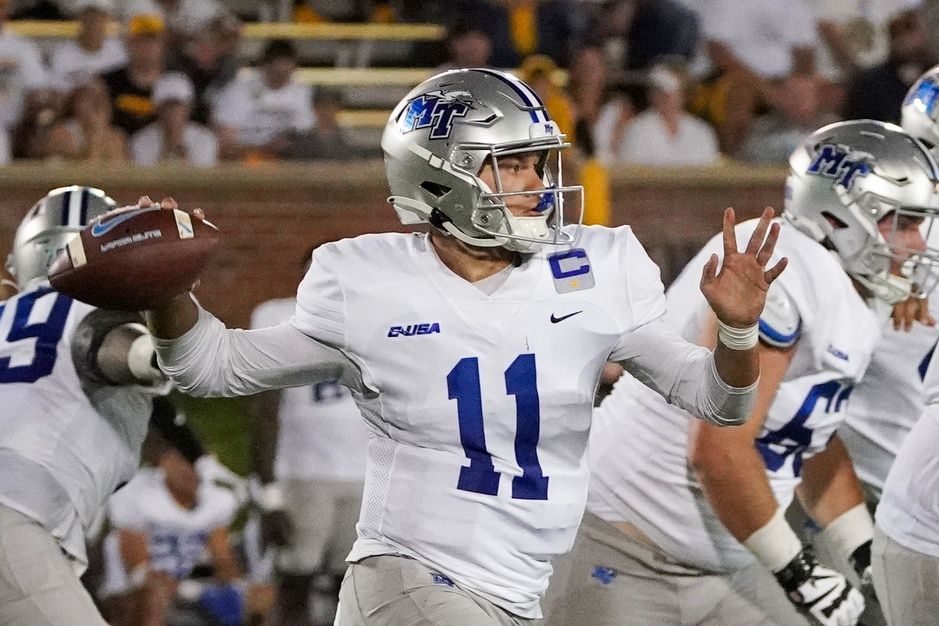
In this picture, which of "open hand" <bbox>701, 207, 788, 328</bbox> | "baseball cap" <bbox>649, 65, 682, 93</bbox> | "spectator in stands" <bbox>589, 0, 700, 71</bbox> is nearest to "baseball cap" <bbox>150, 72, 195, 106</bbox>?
"spectator in stands" <bbox>589, 0, 700, 71</bbox>

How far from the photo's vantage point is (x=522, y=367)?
2.81m

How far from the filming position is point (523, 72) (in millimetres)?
7586

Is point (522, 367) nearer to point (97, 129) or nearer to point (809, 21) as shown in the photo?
point (97, 129)

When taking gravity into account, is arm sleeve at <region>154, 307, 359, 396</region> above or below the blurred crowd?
above

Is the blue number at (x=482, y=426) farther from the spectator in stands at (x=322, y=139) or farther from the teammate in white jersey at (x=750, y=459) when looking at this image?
the spectator in stands at (x=322, y=139)

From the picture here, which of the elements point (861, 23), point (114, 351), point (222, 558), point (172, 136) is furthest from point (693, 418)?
point (861, 23)

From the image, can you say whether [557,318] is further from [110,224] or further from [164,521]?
A: [164,521]

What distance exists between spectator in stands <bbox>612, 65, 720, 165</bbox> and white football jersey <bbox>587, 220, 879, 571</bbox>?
161 inches

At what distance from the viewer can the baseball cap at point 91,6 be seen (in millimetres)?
7449

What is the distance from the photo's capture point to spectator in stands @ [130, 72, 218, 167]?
7.06 m

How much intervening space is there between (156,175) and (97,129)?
41cm

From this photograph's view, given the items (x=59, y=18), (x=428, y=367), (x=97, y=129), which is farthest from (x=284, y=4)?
(x=428, y=367)

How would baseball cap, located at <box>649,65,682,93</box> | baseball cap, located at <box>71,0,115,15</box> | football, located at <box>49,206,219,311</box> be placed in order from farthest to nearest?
baseball cap, located at <box>649,65,682,93</box> < baseball cap, located at <box>71,0,115,15</box> < football, located at <box>49,206,219,311</box>

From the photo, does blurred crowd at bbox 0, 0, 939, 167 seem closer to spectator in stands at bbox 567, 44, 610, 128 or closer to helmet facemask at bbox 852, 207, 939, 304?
spectator in stands at bbox 567, 44, 610, 128
